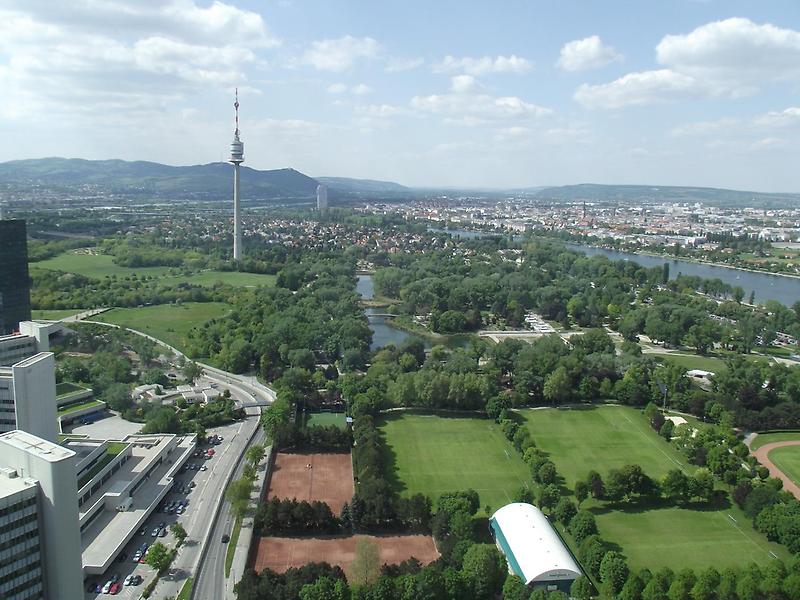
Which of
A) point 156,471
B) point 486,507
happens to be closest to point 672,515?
point 486,507

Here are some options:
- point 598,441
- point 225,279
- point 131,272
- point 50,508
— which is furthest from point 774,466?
point 131,272

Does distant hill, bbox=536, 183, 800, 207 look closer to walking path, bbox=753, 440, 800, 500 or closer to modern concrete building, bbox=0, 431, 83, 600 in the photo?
walking path, bbox=753, 440, 800, 500

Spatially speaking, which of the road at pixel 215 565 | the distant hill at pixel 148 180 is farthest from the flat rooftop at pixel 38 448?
the distant hill at pixel 148 180

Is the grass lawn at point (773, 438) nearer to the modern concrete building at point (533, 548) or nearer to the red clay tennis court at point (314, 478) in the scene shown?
the modern concrete building at point (533, 548)

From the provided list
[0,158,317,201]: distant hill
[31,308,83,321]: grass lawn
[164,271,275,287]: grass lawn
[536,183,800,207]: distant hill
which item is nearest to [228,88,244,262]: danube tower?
[164,271,275,287]: grass lawn

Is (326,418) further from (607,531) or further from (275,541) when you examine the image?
(607,531)
